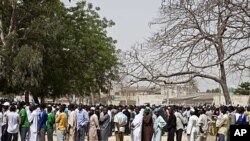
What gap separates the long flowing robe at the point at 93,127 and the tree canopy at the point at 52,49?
1503 cm

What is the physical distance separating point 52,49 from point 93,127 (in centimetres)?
2165

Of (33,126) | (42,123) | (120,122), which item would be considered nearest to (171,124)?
(120,122)

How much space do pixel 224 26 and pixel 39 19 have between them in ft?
99.0

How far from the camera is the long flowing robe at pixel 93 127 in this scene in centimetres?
2045

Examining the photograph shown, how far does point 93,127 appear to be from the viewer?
67.3 feet

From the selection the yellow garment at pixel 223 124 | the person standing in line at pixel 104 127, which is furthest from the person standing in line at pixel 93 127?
the yellow garment at pixel 223 124

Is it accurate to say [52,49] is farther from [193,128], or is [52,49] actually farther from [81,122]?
[193,128]

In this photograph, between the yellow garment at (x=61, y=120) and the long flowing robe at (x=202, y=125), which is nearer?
the yellow garment at (x=61, y=120)

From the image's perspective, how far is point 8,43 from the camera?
38344 mm

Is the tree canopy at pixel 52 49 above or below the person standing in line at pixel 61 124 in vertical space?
A: above

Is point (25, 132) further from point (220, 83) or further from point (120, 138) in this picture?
point (220, 83)

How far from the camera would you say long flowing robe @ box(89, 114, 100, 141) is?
20453 millimetres

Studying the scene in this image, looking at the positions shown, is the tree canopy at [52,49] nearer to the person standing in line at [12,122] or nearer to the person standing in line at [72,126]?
the person standing in line at [72,126]

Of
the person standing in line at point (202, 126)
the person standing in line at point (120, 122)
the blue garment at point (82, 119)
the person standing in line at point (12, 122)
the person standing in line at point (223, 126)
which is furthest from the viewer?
the person standing in line at point (120, 122)
